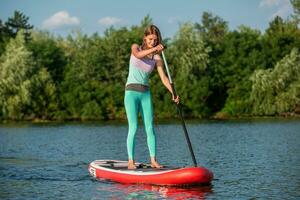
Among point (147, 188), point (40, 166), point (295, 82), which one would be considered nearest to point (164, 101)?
point (295, 82)

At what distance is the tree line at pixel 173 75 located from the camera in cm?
6297

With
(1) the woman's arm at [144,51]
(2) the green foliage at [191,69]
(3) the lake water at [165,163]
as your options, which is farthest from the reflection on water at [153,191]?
(2) the green foliage at [191,69]

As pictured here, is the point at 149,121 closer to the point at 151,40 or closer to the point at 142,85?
the point at 142,85

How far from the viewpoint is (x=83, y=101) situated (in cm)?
7069

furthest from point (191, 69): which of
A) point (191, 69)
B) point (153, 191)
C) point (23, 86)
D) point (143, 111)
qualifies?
point (153, 191)

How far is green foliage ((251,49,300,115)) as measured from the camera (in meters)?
61.5

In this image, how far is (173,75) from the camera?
232ft

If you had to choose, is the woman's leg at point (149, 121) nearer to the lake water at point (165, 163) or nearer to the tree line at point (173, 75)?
the lake water at point (165, 163)

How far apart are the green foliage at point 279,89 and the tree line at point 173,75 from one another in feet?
0.33

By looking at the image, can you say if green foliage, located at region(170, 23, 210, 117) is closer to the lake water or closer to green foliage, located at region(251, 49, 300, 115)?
green foliage, located at region(251, 49, 300, 115)

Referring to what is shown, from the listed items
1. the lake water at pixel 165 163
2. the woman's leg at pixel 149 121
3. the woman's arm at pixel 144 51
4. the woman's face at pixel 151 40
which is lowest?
the lake water at pixel 165 163

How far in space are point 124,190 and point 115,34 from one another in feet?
208

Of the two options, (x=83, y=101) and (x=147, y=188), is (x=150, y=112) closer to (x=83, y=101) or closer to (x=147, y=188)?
(x=147, y=188)

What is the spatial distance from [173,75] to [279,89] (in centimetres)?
1338
